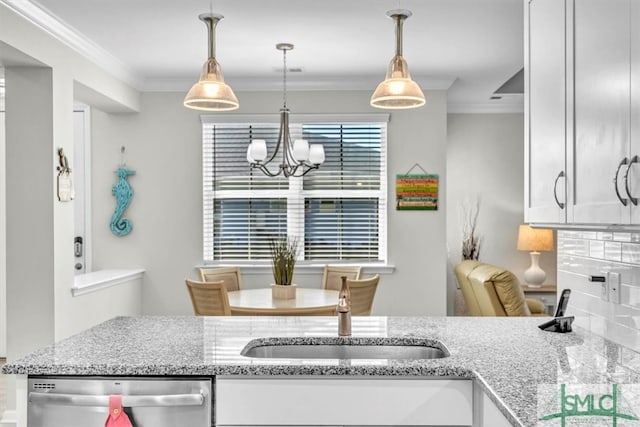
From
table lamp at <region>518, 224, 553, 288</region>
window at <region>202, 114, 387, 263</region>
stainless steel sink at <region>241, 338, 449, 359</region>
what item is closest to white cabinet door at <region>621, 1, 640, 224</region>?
stainless steel sink at <region>241, 338, 449, 359</region>

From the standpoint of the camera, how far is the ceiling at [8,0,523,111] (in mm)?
3666

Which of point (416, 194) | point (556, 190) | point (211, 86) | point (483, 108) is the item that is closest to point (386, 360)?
point (556, 190)

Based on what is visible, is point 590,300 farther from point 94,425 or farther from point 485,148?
point 485,148

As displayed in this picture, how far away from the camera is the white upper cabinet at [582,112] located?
1461mm

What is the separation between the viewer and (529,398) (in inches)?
57.9

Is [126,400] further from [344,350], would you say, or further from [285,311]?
[285,311]

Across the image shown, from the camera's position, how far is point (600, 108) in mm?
1612

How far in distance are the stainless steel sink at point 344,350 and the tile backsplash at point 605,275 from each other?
676 millimetres

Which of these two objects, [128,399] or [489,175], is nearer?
[128,399]

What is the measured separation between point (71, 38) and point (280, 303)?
2.31 m

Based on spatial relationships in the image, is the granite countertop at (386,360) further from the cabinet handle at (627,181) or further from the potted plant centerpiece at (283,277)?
the potted plant centerpiece at (283,277)

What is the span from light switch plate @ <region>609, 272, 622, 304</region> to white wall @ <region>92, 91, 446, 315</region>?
138 inches

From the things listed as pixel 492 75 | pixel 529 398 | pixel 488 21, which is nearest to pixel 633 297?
pixel 529 398

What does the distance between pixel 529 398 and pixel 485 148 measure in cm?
545
